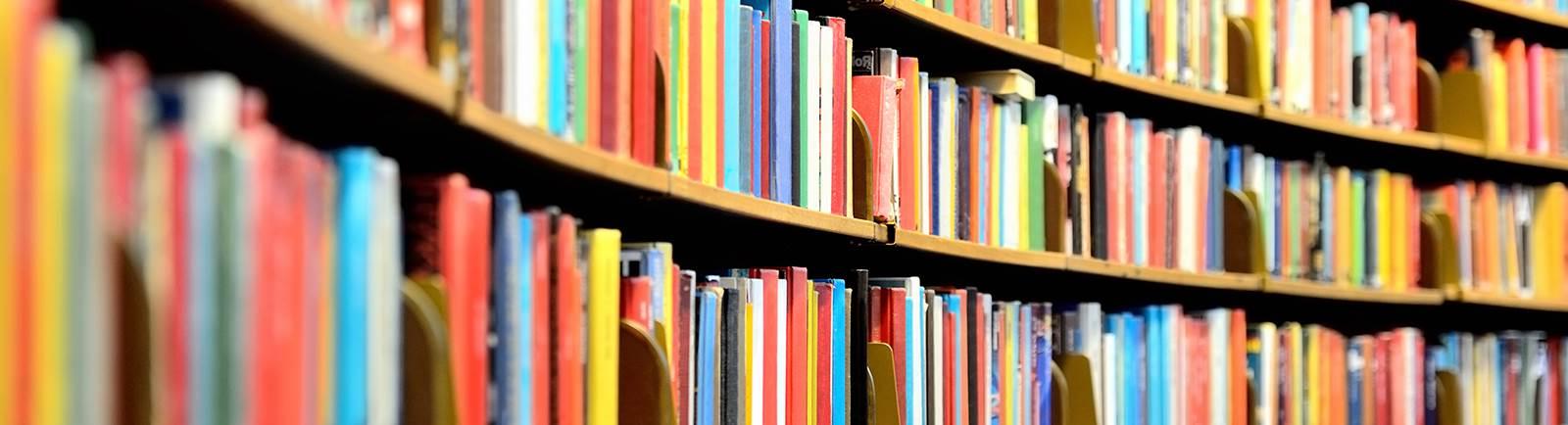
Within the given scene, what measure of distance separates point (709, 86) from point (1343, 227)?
70.9 inches

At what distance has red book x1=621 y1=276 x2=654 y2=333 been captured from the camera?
5.10 feet

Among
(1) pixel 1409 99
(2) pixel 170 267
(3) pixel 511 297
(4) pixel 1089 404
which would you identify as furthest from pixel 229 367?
(1) pixel 1409 99

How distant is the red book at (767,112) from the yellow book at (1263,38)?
1369mm

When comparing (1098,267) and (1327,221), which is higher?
(1327,221)

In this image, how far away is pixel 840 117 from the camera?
2.14m

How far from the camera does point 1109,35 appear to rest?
9.14ft

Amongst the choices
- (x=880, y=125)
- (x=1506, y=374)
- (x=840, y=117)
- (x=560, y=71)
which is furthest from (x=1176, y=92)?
Answer: (x=560, y=71)

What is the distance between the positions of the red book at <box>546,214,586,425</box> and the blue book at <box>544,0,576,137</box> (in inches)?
3.7

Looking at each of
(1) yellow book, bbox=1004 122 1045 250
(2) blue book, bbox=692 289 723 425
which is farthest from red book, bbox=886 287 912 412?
(2) blue book, bbox=692 289 723 425

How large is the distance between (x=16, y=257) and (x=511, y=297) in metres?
0.57

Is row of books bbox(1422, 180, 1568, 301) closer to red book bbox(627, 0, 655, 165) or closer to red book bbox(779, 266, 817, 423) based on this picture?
red book bbox(779, 266, 817, 423)

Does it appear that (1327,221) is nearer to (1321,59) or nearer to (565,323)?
(1321,59)

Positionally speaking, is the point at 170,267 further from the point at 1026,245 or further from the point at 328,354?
the point at 1026,245

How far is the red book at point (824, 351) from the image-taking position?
2.06m
